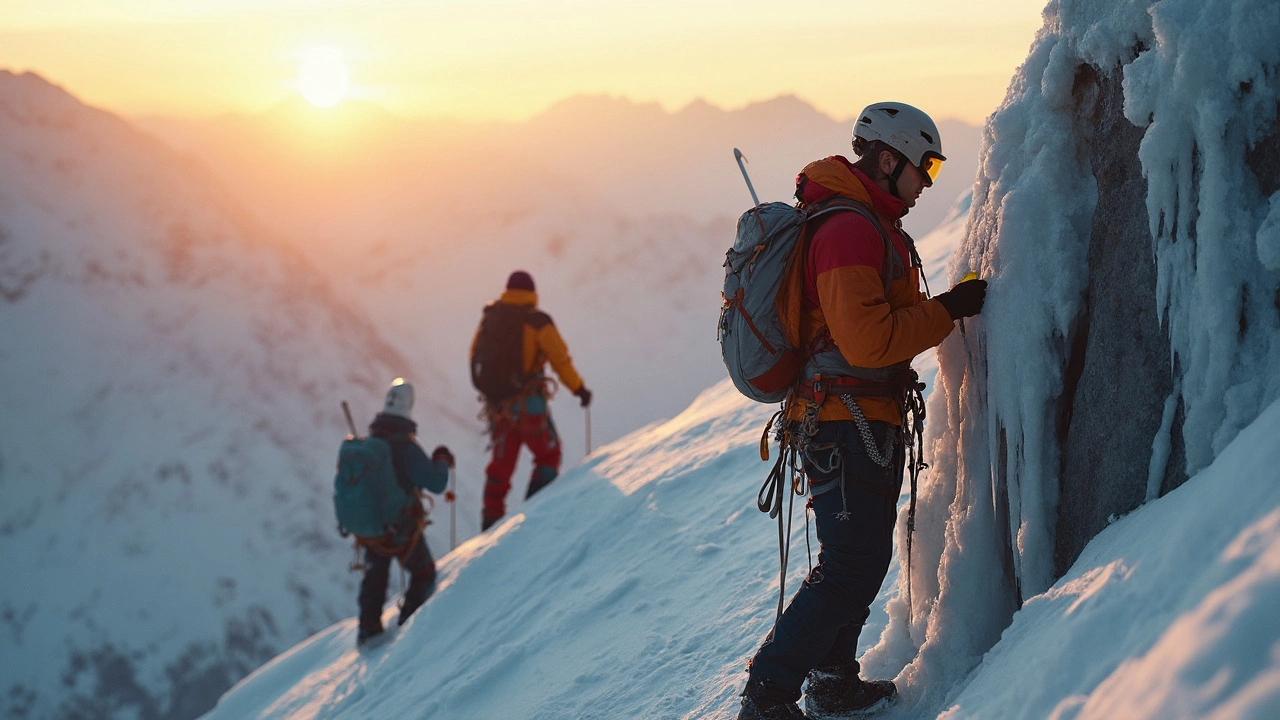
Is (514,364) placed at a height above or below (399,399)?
below

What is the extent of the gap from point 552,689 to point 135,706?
Result: 39.9 feet

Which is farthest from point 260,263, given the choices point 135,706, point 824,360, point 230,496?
point 824,360

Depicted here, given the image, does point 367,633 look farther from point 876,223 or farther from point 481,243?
point 481,243

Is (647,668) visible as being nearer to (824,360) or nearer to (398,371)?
(824,360)

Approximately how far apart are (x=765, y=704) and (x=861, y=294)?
146cm

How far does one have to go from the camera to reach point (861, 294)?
295 cm

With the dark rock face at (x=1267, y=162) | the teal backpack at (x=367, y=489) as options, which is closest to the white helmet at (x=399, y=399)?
the teal backpack at (x=367, y=489)

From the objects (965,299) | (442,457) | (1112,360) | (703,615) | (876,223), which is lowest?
(703,615)

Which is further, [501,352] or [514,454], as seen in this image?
[514,454]

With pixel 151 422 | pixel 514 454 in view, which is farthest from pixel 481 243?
pixel 514 454

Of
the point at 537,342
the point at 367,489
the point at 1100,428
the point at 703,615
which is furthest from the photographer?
the point at 537,342

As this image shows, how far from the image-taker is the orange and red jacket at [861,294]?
9.68 feet

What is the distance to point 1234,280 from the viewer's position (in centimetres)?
255

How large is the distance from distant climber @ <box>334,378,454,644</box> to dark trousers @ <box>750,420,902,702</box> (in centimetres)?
492
